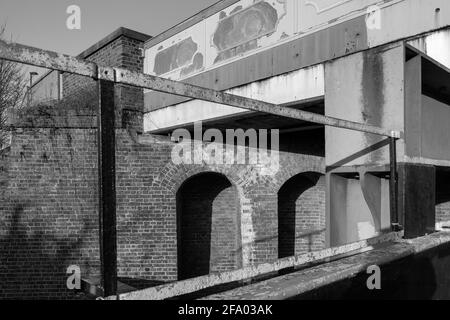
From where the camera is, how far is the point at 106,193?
131 centimetres

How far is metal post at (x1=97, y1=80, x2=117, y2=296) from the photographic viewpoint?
129 centimetres

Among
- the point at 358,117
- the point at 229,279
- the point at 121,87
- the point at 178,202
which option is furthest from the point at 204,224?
the point at 229,279

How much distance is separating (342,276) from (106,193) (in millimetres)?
1384

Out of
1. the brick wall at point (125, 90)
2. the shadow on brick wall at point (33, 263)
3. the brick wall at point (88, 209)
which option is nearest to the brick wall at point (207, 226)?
the brick wall at point (88, 209)

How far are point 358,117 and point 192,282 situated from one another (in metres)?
2.49

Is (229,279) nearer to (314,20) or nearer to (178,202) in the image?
(314,20)

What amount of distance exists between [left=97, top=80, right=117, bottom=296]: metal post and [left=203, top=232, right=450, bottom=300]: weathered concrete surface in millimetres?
489

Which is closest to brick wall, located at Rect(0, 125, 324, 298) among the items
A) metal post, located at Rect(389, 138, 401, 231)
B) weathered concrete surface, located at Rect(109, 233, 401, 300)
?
metal post, located at Rect(389, 138, 401, 231)

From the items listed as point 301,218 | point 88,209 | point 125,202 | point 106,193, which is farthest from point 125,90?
point 106,193

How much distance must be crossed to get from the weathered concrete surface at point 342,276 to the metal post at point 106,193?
1.61ft

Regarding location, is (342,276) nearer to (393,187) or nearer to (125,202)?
(393,187)

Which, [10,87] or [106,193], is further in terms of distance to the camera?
[10,87]

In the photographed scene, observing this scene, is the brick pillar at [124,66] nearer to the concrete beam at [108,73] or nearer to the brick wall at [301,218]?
the brick wall at [301,218]

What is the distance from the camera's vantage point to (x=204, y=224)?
7.89 meters
